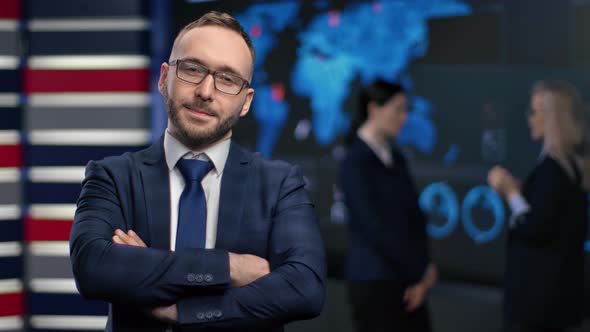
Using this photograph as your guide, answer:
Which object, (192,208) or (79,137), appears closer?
(192,208)

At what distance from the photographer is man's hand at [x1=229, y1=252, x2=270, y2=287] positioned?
65.1 inches

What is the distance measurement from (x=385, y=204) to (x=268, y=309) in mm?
1999

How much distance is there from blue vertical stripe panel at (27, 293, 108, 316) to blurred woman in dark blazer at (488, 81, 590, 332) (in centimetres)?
238

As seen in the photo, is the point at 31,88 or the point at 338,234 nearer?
the point at 31,88

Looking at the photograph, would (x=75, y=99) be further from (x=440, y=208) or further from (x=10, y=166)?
(x=440, y=208)

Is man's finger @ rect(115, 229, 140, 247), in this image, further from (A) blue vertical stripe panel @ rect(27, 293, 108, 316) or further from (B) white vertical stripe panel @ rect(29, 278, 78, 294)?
(B) white vertical stripe panel @ rect(29, 278, 78, 294)

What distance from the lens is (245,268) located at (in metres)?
1.66

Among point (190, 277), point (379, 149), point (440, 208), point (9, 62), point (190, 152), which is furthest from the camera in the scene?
point (440, 208)

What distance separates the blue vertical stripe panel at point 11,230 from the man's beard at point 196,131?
3.25 m

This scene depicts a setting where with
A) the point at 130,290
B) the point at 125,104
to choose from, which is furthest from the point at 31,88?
the point at 130,290

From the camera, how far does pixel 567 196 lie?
3273 mm

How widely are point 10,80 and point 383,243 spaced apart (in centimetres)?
246

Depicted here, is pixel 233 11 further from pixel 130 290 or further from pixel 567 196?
pixel 130 290

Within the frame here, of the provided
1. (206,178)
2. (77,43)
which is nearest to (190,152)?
(206,178)
